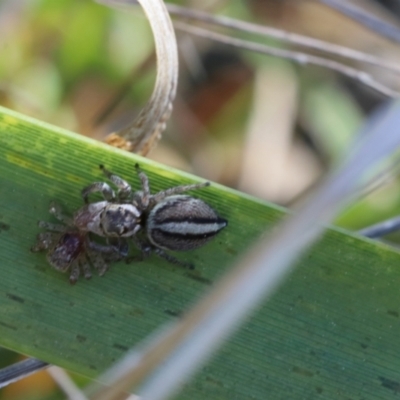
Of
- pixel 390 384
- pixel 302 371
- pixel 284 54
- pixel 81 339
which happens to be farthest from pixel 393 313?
pixel 284 54

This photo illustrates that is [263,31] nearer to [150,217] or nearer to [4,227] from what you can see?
[150,217]

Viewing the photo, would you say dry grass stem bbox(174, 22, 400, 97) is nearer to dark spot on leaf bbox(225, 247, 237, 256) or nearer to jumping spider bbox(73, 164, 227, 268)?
jumping spider bbox(73, 164, 227, 268)

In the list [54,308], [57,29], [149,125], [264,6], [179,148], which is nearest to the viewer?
[54,308]

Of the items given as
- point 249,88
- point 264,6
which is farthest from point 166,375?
point 264,6

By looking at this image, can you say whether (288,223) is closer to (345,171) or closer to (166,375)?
(345,171)

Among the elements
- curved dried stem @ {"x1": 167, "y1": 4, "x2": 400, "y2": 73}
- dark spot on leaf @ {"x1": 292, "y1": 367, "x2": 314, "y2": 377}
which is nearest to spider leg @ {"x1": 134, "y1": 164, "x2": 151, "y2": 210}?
dark spot on leaf @ {"x1": 292, "y1": 367, "x2": 314, "y2": 377}

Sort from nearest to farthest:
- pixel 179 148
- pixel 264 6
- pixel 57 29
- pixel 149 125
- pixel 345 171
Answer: pixel 345 171
pixel 149 125
pixel 57 29
pixel 179 148
pixel 264 6
